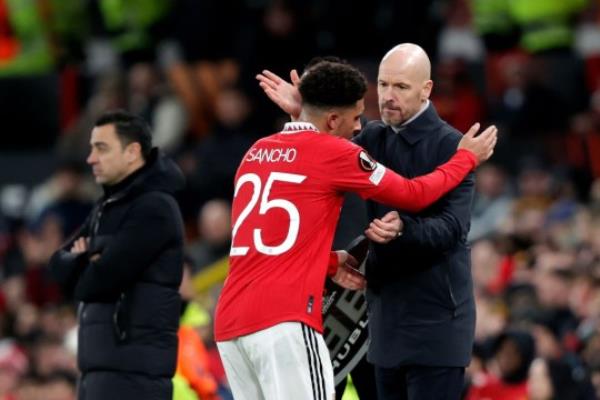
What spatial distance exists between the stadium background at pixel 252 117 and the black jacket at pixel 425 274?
350 centimetres

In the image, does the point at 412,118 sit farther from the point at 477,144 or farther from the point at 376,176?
the point at 376,176

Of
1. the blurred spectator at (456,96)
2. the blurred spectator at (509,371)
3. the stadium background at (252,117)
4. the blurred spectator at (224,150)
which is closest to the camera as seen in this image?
the blurred spectator at (509,371)

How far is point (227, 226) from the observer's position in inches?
628

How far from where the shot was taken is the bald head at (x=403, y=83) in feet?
27.3

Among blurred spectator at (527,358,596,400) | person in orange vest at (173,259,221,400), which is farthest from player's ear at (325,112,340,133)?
blurred spectator at (527,358,596,400)

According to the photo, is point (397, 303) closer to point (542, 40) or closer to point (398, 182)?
point (398, 182)

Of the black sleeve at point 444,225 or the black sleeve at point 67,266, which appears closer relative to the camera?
the black sleeve at point 444,225

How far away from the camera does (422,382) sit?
8281 millimetres

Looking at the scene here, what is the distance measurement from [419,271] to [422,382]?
0.46 m

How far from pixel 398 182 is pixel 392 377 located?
87 centimetres

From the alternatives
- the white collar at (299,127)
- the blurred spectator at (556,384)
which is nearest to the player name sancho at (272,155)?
the white collar at (299,127)

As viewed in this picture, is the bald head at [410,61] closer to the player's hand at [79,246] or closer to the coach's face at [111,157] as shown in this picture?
the coach's face at [111,157]

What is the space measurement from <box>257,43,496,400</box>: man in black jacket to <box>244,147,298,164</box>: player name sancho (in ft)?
1.50

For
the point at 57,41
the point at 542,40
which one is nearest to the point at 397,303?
the point at 542,40
